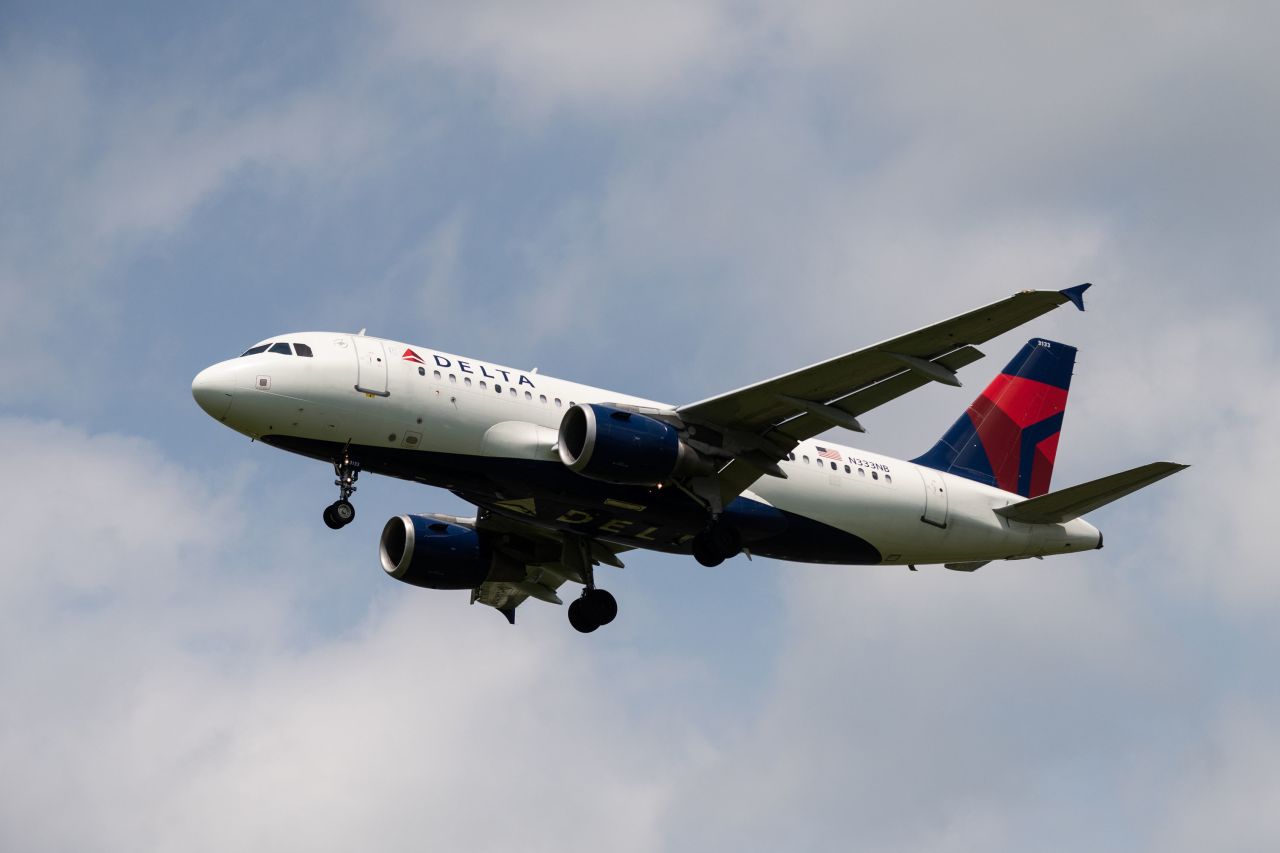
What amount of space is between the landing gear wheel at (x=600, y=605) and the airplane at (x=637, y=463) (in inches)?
1.6

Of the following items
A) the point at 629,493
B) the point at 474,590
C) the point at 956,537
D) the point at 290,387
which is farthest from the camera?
the point at 474,590

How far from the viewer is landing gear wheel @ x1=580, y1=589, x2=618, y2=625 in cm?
4509

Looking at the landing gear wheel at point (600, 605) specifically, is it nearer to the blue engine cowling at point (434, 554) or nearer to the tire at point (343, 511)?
the blue engine cowling at point (434, 554)

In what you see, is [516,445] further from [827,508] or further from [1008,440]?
[1008,440]

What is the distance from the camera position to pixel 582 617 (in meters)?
45.1

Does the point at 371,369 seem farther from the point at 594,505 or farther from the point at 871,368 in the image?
the point at 871,368

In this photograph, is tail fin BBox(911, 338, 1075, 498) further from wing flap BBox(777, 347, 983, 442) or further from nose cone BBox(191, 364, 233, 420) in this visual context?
nose cone BBox(191, 364, 233, 420)

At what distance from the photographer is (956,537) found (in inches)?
1720

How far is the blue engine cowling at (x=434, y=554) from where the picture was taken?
45.0 metres

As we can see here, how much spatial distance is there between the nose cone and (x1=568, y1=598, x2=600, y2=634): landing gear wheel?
12063 millimetres

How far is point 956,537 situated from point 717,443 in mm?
8016

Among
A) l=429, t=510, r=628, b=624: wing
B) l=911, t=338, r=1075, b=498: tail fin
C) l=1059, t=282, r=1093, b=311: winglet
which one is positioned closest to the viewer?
l=1059, t=282, r=1093, b=311: winglet

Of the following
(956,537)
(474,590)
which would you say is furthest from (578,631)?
(956,537)

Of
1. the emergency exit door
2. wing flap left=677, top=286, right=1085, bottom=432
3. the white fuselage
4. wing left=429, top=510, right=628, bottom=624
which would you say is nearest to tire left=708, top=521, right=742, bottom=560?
the white fuselage
